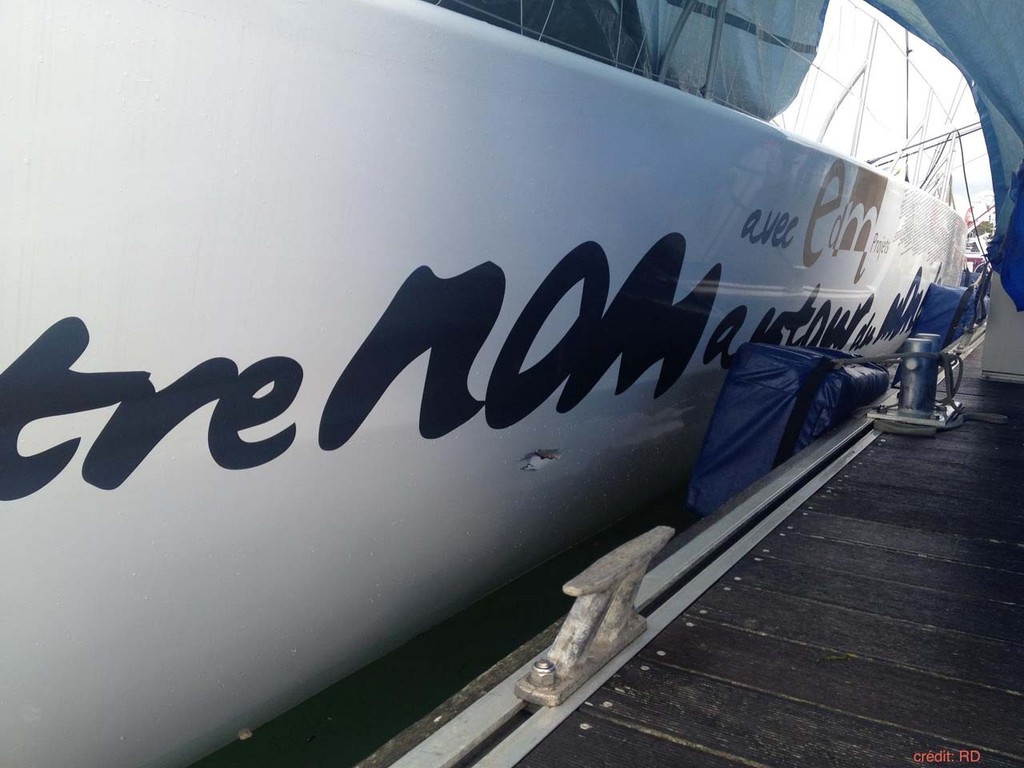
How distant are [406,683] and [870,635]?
1.28 m

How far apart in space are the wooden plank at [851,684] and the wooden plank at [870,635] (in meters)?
0.04

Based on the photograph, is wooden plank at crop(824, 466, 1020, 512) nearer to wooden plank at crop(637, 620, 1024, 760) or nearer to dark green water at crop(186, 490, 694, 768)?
dark green water at crop(186, 490, 694, 768)

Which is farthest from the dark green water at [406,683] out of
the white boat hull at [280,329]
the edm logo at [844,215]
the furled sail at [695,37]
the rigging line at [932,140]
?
the rigging line at [932,140]

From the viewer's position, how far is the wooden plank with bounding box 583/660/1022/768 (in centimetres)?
141

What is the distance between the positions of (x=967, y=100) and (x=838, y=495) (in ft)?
16.5

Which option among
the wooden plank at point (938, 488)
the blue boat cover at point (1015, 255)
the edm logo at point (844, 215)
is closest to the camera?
the wooden plank at point (938, 488)

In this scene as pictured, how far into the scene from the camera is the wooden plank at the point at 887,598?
1924 mm

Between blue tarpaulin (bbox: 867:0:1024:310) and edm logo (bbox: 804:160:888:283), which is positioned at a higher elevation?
blue tarpaulin (bbox: 867:0:1024:310)

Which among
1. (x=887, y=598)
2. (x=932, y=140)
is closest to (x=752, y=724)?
(x=887, y=598)

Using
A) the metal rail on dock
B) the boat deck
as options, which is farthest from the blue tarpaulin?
the boat deck

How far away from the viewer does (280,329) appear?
1813 mm

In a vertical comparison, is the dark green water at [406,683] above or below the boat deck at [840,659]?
below

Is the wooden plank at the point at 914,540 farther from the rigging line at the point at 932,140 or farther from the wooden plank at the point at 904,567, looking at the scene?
the rigging line at the point at 932,140

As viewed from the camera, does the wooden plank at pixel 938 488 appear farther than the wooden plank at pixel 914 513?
Yes
